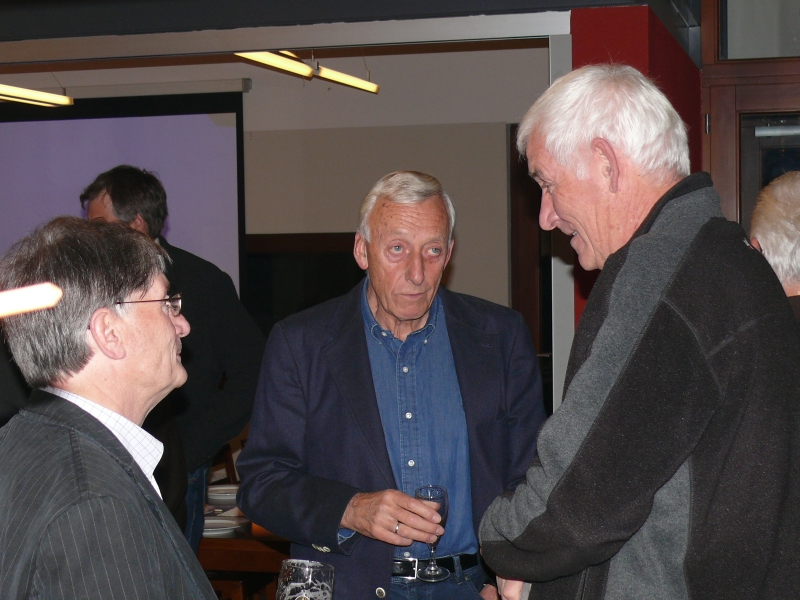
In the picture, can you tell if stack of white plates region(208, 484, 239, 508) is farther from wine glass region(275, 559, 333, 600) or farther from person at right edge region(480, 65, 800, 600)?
person at right edge region(480, 65, 800, 600)

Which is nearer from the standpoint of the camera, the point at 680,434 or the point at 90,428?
the point at 680,434

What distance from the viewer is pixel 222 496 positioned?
4113 mm

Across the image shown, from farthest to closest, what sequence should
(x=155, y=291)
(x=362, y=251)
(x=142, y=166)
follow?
(x=142, y=166)
(x=362, y=251)
(x=155, y=291)

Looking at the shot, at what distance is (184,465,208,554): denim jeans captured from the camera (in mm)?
3367

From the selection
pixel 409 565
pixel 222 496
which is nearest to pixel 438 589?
pixel 409 565

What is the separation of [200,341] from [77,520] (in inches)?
95.5

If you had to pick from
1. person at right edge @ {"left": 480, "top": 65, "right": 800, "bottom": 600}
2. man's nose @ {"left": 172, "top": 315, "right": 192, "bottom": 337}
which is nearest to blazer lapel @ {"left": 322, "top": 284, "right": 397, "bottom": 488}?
man's nose @ {"left": 172, "top": 315, "right": 192, "bottom": 337}

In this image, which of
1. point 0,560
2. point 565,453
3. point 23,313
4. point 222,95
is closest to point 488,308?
point 565,453

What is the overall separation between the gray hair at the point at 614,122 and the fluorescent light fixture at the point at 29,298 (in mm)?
956

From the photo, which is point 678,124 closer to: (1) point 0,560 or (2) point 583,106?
(2) point 583,106

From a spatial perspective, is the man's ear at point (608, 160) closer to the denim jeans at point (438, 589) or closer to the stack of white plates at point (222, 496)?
the denim jeans at point (438, 589)

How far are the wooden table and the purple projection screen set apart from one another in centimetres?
467

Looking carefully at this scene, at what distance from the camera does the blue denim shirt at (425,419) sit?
231cm

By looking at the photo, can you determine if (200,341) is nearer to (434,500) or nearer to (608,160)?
(434,500)
